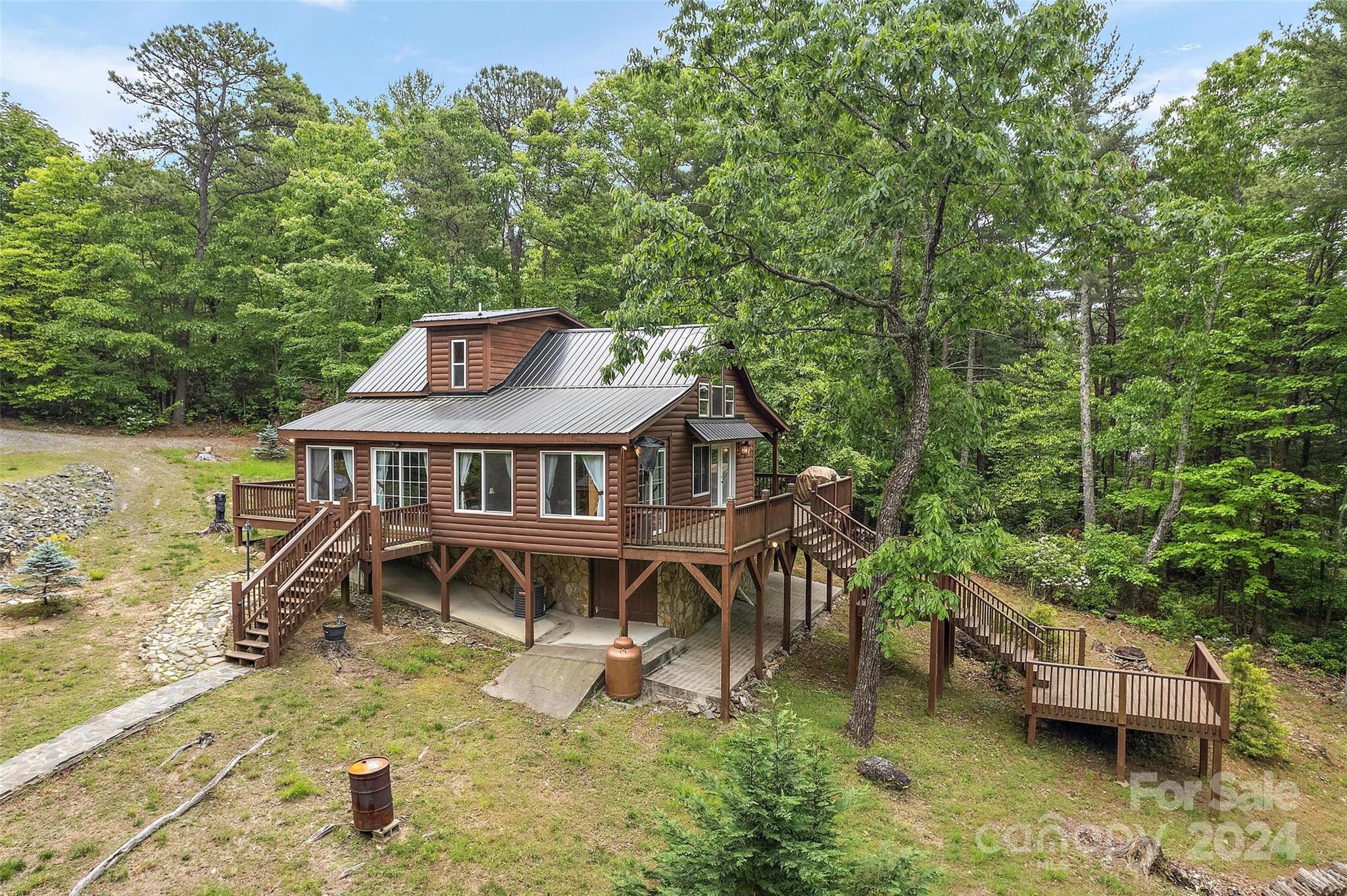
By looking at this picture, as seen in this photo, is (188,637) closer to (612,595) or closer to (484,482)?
(484,482)

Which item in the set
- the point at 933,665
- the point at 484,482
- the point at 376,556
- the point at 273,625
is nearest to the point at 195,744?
the point at 273,625

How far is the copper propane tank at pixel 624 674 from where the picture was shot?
36.5 feet

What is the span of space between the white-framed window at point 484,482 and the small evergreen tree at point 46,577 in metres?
6.74

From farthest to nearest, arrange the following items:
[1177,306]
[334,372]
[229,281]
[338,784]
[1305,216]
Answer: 1. [229,281]
2. [334,372]
3. [1177,306]
4. [1305,216]
5. [338,784]

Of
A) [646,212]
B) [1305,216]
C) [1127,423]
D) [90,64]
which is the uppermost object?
[90,64]

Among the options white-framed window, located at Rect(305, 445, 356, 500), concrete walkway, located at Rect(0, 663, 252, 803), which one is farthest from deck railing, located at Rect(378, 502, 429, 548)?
concrete walkway, located at Rect(0, 663, 252, 803)

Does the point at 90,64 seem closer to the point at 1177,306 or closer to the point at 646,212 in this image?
the point at 646,212

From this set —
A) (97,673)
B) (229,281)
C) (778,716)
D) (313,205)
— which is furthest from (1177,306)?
(229,281)

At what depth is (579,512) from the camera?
1235 centimetres

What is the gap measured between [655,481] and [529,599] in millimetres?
3456

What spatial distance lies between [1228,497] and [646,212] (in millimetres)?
15863

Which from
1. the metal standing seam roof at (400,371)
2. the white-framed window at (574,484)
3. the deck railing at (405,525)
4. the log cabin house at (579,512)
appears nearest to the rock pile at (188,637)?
the log cabin house at (579,512)

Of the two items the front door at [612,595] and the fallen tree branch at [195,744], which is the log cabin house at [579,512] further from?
the fallen tree branch at [195,744]

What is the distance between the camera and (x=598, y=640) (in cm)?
1280
